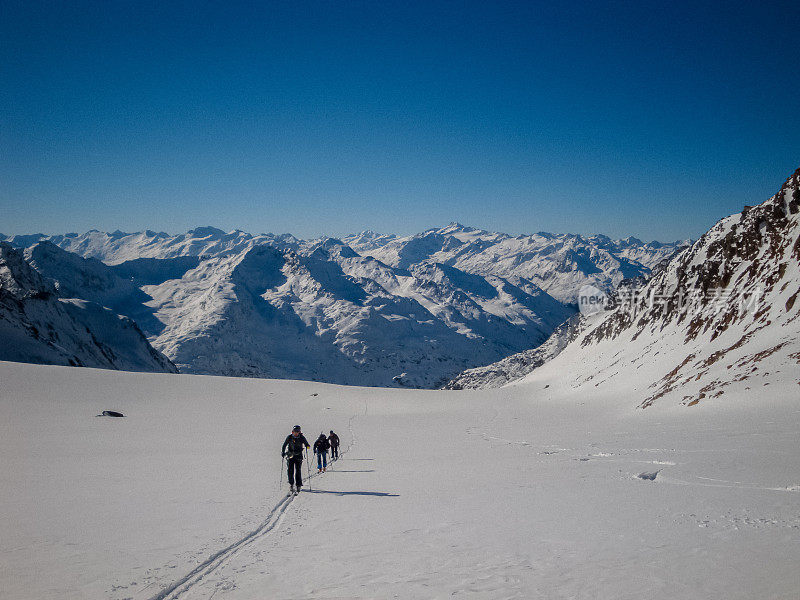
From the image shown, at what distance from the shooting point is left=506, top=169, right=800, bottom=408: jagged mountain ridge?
31888 millimetres

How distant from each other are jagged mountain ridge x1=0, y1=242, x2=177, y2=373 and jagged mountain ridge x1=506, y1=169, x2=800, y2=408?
322ft

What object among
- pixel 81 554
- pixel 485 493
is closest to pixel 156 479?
pixel 81 554

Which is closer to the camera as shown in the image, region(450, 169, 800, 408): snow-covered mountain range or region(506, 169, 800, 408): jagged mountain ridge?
region(506, 169, 800, 408): jagged mountain ridge

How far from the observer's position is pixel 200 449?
26.2 metres

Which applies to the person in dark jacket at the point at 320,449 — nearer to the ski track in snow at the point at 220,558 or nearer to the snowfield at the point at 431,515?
the snowfield at the point at 431,515

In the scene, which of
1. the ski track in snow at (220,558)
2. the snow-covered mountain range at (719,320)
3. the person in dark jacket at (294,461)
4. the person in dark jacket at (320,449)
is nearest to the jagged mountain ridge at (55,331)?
the person in dark jacket at (320,449)

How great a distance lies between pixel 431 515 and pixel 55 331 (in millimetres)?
130228

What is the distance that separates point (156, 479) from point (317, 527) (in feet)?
31.6

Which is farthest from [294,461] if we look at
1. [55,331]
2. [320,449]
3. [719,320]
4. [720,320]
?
[55,331]

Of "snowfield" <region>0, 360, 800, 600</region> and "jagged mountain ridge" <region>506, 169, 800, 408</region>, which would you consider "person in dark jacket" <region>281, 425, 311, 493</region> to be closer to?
"snowfield" <region>0, 360, 800, 600</region>

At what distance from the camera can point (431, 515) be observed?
1159cm

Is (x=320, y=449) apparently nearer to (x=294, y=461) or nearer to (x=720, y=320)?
(x=294, y=461)

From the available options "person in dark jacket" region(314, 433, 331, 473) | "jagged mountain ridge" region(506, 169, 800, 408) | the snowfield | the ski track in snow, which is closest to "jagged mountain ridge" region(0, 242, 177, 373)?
the snowfield

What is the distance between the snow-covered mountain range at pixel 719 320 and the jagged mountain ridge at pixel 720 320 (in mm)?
116
